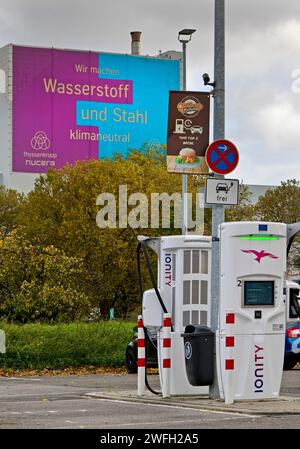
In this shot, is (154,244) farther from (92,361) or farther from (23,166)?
(23,166)

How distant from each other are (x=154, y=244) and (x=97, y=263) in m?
31.7

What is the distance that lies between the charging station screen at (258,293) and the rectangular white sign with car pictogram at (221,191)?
4.97 ft

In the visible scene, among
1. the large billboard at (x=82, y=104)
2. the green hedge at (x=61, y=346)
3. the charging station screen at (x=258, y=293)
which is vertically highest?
the large billboard at (x=82, y=104)

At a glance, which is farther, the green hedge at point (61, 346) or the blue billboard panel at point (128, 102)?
the blue billboard panel at point (128, 102)

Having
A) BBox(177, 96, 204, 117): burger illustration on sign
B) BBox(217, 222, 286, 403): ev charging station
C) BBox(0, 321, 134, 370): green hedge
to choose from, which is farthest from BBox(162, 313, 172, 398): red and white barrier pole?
BBox(0, 321, 134, 370): green hedge

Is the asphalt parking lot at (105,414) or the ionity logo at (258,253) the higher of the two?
the ionity logo at (258,253)

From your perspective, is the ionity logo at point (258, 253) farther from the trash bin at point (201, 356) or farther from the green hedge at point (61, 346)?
the green hedge at point (61, 346)

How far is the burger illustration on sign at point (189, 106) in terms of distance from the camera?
17984 mm

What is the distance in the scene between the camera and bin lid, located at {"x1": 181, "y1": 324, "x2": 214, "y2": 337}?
1703cm

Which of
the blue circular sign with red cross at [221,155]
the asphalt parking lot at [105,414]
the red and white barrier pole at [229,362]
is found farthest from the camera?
the blue circular sign with red cross at [221,155]

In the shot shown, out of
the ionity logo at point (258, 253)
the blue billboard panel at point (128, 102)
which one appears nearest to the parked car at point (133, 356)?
the ionity logo at point (258, 253)

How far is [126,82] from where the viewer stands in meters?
114

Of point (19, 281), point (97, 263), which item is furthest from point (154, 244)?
point (97, 263)

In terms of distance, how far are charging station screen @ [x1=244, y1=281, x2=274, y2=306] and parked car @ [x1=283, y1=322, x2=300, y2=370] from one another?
403 inches
